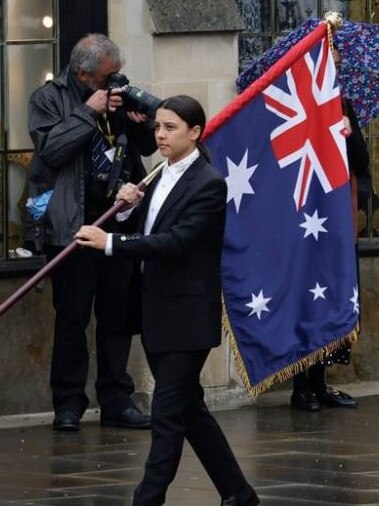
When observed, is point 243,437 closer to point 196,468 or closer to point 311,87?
point 196,468

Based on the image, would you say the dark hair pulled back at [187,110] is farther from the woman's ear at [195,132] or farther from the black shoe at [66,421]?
the black shoe at [66,421]

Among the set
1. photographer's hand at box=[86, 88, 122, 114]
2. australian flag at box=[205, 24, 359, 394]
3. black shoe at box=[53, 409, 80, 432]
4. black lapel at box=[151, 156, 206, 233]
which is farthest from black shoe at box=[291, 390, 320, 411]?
black lapel at box=[151, 156, 206, 233]

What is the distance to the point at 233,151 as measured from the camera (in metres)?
10.1

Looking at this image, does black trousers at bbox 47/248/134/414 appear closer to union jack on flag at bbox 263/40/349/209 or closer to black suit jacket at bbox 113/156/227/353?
union jack on flag at bbox 263/40/349/209

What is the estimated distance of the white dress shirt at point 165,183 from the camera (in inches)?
309

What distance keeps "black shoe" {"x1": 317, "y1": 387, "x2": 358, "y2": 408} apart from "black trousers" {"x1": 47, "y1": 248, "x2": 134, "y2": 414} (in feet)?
4.26

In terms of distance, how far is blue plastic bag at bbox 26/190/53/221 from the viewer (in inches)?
405

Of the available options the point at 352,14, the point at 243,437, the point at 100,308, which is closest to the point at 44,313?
the point at 100,308

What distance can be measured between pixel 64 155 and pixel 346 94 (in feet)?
6.10

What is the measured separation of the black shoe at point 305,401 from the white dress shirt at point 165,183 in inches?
140

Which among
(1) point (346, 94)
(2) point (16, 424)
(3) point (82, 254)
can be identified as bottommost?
(2) point (16, 424)

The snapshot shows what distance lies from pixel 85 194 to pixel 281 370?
1.40 metres

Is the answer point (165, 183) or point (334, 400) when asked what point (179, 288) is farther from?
point (334, 400)

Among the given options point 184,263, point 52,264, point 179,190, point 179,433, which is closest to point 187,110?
point 179,190
